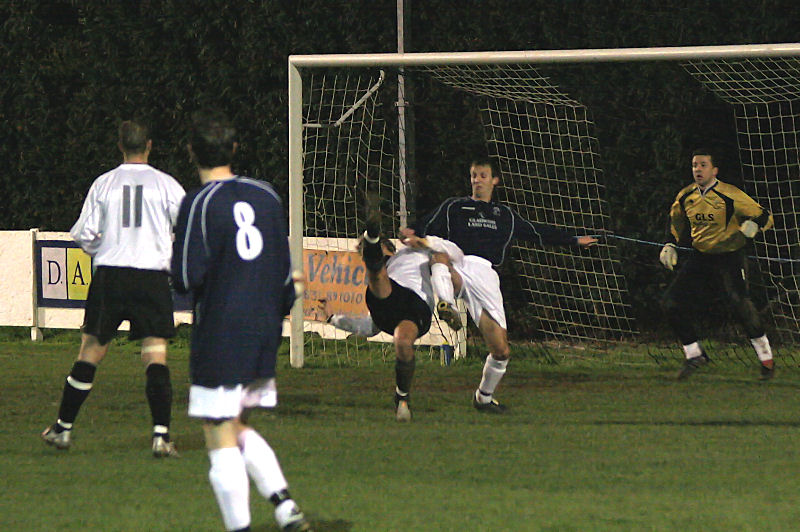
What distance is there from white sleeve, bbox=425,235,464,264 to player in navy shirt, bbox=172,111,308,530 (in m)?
4.10

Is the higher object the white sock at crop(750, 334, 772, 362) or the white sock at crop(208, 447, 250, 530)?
the white sock at crop(750, 334, 772, 362)

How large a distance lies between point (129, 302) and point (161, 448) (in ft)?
2.66

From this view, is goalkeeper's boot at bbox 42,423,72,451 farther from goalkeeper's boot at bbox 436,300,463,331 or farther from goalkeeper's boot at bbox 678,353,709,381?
goalkeeper's boot at bbox 678,353,709,381

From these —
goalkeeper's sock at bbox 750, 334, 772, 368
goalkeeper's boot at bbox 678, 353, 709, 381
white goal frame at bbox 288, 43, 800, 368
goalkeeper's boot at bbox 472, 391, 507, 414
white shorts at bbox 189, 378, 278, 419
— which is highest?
white goal frame at bbox 288, 43, 800, 368

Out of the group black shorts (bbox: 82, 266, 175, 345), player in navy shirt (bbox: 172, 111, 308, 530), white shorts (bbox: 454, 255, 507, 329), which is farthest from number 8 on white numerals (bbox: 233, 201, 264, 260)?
white shorts (bbox: 454, 255, 507, 329)

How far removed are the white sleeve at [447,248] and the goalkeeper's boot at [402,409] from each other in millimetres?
1013

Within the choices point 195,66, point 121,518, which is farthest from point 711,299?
point 121,518

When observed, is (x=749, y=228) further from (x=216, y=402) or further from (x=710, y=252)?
(x=216, y=402)

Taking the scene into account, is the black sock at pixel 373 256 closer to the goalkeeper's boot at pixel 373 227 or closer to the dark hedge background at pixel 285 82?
the goalkeeper's boot at pixel 373 227

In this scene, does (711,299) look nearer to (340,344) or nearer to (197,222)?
(340,344)

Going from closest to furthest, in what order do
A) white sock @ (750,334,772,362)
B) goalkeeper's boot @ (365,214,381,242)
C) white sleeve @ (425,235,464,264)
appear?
goalkeeper's boot @ (365,214,381,242), white sleeve @ (425,235,464,264), white sock @ (750,334,772,362)

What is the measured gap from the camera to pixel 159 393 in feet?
25.3

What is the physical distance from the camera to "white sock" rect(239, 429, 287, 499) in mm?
5453

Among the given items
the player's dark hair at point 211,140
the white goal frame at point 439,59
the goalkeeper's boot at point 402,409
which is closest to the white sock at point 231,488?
the player's dark hair at point 211,140
